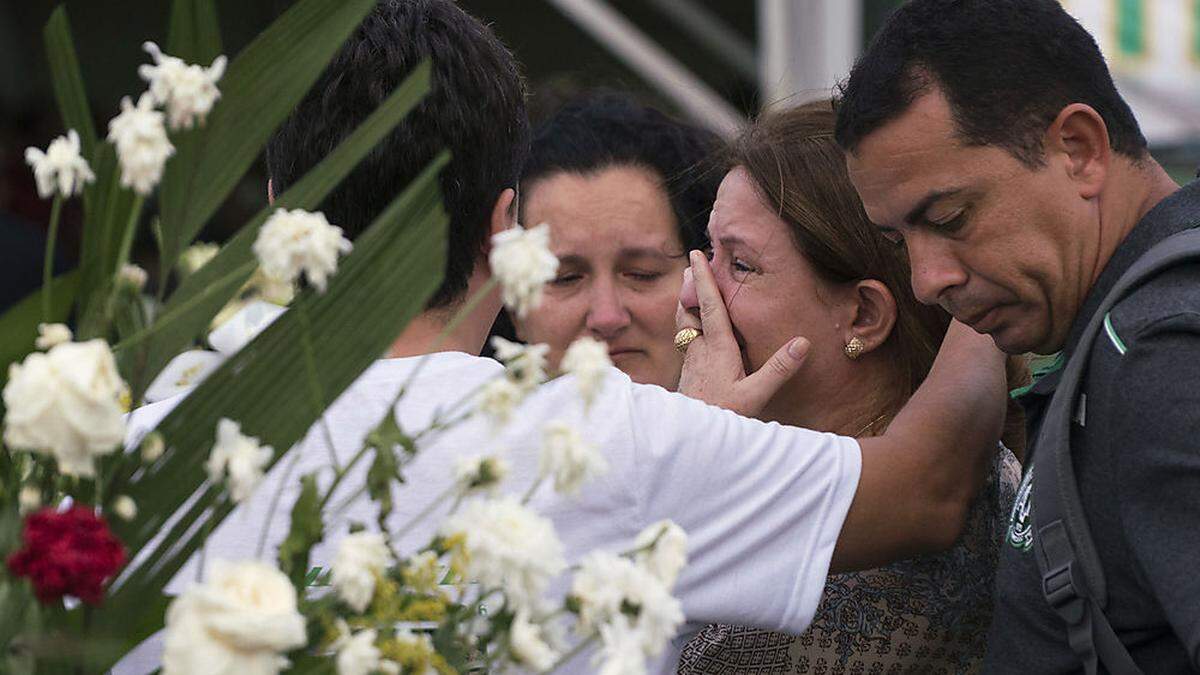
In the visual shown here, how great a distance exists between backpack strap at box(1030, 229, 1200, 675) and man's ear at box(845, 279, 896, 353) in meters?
0.65

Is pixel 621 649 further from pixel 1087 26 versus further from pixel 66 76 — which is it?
pixel 1087 26

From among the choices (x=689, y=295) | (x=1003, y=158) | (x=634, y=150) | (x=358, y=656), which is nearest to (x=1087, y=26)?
(x=634, y=150)

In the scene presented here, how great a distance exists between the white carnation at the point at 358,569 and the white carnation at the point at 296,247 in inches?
6.2

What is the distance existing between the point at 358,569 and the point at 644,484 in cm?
63

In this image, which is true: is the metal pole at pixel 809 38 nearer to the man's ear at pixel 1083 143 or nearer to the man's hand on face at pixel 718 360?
the man's hand on face at pixel 718 360

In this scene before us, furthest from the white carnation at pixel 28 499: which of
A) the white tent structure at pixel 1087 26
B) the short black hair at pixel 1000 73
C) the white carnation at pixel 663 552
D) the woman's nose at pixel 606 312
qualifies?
the white tent structure at pixel 1087 26

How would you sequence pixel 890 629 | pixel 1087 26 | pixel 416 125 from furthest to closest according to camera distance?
pixel 1087 26, pixel 890 629, pixel 416 125

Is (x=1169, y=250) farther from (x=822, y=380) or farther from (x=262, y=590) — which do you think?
(x=262, y=590)

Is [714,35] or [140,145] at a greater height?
[140,145]

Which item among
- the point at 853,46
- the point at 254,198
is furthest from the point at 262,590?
the point at 254,198

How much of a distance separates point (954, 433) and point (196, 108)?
114 centimetres

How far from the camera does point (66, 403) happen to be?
0.82m

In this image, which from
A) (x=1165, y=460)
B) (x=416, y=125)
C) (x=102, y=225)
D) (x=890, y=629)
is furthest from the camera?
(x=890, y=629)

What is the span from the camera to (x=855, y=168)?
177cm
